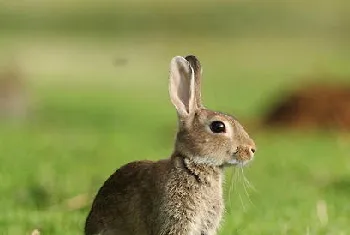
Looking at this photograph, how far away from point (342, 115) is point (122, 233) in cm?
1864

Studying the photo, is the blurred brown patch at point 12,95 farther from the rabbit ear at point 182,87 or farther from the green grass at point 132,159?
the rabbit ear at point 182,87

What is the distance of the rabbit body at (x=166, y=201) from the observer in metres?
6.68

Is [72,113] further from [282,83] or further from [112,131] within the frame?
[282,83]

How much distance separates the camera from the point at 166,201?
6.68 m

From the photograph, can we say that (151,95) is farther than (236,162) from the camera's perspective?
Yes

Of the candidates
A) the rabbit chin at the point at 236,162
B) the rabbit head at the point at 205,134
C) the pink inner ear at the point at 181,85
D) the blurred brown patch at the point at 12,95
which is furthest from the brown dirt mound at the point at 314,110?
the rabbit chin at the point at 236,162

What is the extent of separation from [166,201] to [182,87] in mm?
910

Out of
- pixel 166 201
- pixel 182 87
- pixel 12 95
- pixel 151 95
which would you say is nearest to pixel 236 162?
pixel 166 201

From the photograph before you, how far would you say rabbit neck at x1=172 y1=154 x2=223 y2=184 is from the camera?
22.5 feet

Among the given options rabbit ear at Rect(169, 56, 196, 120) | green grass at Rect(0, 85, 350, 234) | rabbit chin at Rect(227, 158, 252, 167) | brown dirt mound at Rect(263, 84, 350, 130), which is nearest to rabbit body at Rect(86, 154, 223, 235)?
rabbit chin at Rect(227, 158, 252, 167)

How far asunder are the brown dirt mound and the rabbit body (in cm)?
1788

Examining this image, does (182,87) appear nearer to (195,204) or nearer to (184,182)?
(184,182)

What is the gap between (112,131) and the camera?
926 inches

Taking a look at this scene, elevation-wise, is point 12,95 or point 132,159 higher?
point 12,95
